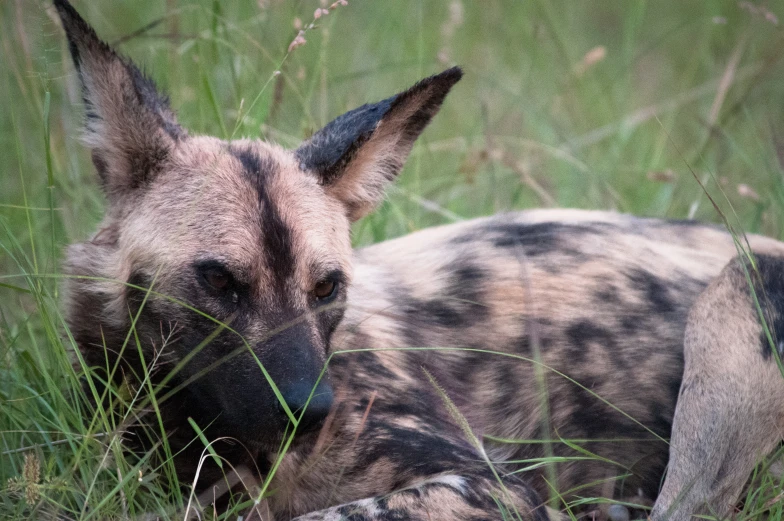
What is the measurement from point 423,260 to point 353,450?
3.49ft

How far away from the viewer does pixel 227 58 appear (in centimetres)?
452

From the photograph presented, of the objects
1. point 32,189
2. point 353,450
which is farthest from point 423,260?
point 32,189

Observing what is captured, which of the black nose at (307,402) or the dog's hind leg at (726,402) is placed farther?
the dog's hind leg at (726,402)

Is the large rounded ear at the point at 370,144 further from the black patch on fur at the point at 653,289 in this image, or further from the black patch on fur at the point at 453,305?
the black patch on fur at the point at 653,289

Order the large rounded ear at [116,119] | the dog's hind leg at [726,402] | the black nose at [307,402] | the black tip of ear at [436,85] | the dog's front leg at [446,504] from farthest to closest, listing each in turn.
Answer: the black tip of ear at [436,85] < the dog's hind leg at [726,402] < the large rounded ear at [116,119] < the dog's front leg at [446,504] < the black nose at [307,402]

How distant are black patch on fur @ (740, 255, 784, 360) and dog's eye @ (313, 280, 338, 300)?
57.8 inches

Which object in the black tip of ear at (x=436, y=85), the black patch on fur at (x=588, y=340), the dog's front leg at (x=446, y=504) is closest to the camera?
the dog's front leg at (x=446, y=504)

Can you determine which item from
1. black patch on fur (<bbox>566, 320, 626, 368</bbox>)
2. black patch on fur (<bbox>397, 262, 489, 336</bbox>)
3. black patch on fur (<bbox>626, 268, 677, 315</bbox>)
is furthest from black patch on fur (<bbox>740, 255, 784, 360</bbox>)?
black patch on fur (<bbox>397, 262, 489, 336</bbox>)

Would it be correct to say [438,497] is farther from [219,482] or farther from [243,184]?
[243,184]

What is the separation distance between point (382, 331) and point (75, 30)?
57.6 inches

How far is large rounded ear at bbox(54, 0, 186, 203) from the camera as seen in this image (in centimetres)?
291

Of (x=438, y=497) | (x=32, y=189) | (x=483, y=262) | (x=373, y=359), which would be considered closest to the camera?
(x=438, y=497)

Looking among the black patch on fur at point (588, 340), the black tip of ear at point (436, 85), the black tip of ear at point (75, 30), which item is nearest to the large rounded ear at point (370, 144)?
the black tip of ear at point (436, 85)

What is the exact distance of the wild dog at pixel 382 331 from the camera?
2.82 meters
